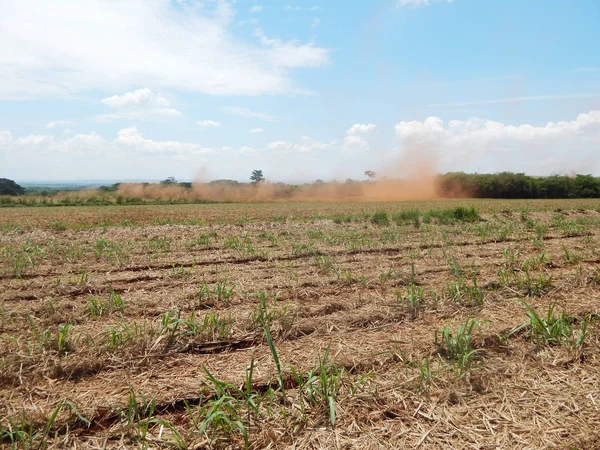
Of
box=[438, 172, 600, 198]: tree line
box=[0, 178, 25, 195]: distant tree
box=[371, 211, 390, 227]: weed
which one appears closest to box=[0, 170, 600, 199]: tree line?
box=[438, 172, 600, 198]: tree line

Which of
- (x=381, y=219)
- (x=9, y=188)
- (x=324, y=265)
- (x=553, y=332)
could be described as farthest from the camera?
(x=9, y=188)

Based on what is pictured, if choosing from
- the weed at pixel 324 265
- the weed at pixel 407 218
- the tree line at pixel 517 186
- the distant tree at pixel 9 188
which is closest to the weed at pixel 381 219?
the weed at pixel 407 218

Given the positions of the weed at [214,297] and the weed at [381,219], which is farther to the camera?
the weed at [381,219]

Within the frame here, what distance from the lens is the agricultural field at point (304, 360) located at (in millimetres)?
2395

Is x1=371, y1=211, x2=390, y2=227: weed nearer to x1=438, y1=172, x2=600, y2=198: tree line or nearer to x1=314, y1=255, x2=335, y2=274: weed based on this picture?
x1=314, y1=255, x2=335, y2=274: weed

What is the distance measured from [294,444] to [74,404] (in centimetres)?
162

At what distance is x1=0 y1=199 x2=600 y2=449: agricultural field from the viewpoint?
2.39 metres

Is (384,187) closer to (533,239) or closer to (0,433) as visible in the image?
(533,239)

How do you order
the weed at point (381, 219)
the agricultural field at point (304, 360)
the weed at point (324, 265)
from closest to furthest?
1. the agricultural field at point (304, 360)
2. the weed at point (324, 265)
3. the weed at point (381, 219)

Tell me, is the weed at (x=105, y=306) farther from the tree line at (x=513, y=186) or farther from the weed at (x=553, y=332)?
the tree line at (x=513, y=186)

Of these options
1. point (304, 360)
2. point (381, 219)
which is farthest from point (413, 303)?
point (381, 219)

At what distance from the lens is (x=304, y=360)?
10.8ft

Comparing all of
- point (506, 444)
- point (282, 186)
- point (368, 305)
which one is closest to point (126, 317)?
point (368, 305)

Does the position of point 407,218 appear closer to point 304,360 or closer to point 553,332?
point 553,332
